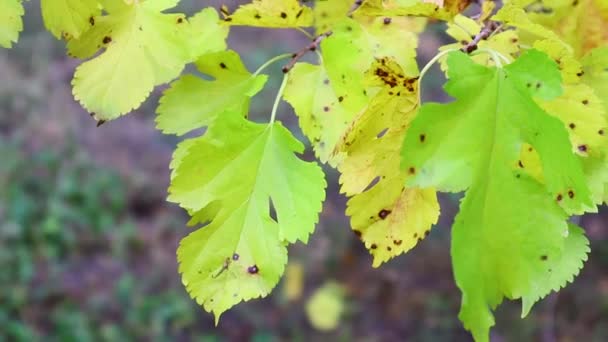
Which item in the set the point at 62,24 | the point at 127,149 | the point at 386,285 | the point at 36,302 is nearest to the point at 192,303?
the point at 36,302

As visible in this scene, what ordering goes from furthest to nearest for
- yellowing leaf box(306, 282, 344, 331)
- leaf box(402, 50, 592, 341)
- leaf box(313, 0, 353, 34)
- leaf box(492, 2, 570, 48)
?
yellowing leaf box(306, 282, 344, 331) < leaf box(313, 0, 353, 34) < leaf box(492, 2, 570, 48) < leaf box(402, 50, 592, 341)

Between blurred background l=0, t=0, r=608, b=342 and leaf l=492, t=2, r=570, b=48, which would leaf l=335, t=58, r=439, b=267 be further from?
blurred background l=0, t=0, r=608, b=342

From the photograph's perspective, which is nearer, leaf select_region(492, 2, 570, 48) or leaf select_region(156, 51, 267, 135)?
leaf select_region(492, 2, 570, 48)

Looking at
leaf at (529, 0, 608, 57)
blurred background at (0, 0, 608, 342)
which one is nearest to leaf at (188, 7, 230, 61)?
leaf at (529, 0, 608, 57)

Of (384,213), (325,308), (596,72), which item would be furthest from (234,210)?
(325,308)

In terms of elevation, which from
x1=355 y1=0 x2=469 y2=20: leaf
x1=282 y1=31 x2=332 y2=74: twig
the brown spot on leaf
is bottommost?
the brown spot on leaf

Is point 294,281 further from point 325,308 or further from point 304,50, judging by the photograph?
point 304,50

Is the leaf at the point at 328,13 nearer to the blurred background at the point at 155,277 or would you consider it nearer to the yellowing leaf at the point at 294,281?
the blurred background at the point at 155,277
